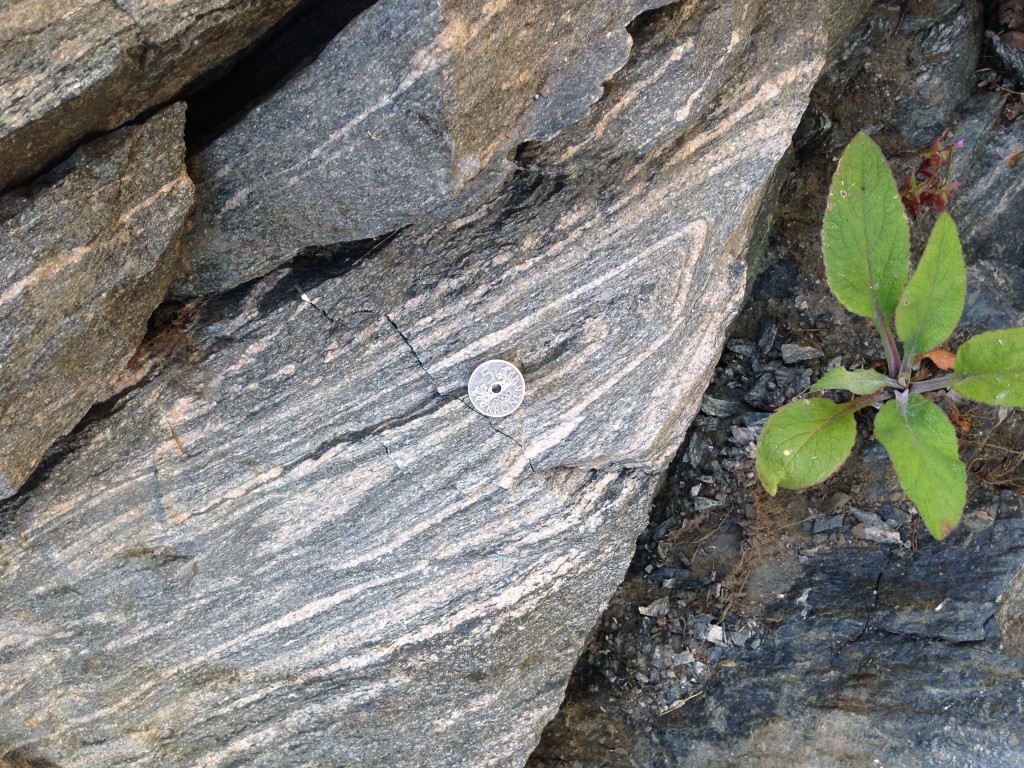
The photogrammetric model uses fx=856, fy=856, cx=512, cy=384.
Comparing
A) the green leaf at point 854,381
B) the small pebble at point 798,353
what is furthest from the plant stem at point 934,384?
the small pebble at point 798,353

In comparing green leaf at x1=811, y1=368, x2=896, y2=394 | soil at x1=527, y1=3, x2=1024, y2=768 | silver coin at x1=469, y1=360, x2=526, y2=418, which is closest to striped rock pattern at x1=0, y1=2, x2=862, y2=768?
silver coin at x1=469, y1=360, x2=526, y2=418

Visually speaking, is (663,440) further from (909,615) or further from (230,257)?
(230,257)

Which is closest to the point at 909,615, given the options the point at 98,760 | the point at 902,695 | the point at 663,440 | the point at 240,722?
the point at 902,695

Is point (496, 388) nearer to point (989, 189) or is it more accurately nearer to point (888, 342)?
point (888, 342)

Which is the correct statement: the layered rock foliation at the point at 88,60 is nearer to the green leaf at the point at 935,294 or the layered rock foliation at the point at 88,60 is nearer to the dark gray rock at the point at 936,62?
the green leaf at the point at 935,294

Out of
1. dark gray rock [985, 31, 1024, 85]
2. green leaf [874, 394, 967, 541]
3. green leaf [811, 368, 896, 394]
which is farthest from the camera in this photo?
dark gray rock [985, 31, 1024, 85]

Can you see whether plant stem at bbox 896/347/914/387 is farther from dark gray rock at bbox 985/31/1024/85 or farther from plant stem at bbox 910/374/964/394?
dark gray rock at bbox 985/31/1024/85
